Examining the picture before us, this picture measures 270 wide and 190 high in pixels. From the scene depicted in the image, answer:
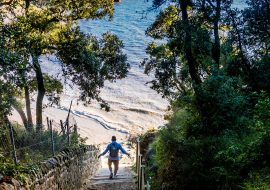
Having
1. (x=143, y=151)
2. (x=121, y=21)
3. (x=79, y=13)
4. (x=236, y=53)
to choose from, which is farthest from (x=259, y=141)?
(x=121, y=21)

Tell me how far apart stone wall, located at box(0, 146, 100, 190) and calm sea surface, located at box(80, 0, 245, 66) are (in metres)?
32.9

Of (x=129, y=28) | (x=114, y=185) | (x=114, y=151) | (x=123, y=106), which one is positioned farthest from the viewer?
(x=129, y=28)

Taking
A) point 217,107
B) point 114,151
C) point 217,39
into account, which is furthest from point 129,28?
point 217,107

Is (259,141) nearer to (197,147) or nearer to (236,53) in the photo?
(197,147)

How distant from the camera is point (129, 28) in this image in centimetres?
5462

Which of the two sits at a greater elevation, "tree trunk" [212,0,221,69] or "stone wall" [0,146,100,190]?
"tree trunk" [212,0,221,69]

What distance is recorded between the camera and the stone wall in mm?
7459

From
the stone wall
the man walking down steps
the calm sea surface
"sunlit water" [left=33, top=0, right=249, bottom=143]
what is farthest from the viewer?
the calm sea surface

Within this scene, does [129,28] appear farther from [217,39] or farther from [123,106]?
[217,39]

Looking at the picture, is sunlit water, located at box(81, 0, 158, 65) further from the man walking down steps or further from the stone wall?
the stone wall

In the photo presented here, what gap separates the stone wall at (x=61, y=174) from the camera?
746cm

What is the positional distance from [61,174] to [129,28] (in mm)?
45493

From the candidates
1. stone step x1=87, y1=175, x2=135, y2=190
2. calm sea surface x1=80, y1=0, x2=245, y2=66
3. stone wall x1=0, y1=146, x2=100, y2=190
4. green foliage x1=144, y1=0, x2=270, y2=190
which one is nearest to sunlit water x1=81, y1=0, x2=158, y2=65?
calm sea surface x1=80, y1=0, x2=245, y2=66

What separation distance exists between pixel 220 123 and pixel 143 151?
526 inches
